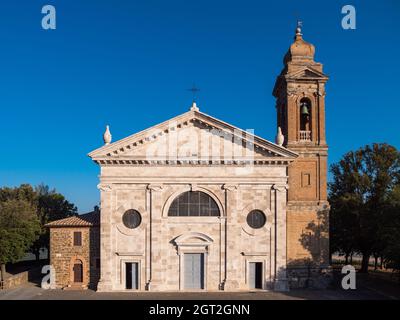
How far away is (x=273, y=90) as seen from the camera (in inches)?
1190

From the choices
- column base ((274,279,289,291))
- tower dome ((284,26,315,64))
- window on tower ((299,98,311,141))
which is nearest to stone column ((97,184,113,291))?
column base ((274,279,289,291))

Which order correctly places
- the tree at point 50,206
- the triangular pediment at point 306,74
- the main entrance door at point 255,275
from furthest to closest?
the tree at point 50,206 < the triangular pediment at point 306,74 < the main entrance door at point 255,275

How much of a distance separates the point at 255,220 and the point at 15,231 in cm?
1835

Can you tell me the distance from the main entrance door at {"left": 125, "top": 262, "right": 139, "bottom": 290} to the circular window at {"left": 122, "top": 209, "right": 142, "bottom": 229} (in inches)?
91.9

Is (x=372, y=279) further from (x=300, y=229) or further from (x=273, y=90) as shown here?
(x=273, y=90)

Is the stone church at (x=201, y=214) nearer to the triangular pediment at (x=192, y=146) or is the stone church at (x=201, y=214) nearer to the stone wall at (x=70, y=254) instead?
the triangular pediment at (x=192, y=146)

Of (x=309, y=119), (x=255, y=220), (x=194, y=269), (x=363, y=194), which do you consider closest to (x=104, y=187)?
(x=194, y=269)

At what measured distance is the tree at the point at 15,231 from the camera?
98.1ft

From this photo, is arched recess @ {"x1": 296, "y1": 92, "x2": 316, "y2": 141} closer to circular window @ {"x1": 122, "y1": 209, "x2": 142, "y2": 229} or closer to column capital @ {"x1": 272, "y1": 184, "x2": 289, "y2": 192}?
column capital @ {"x1": 272, "y1": 184, "x2": 289, "y2": 192}

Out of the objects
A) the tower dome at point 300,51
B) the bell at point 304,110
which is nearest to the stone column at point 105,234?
the bell at point 304,110

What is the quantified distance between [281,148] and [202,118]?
5.18 m

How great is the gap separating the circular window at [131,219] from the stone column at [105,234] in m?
0.93

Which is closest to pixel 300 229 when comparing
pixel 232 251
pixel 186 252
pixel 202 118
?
pixel 232 251

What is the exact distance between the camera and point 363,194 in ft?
108
